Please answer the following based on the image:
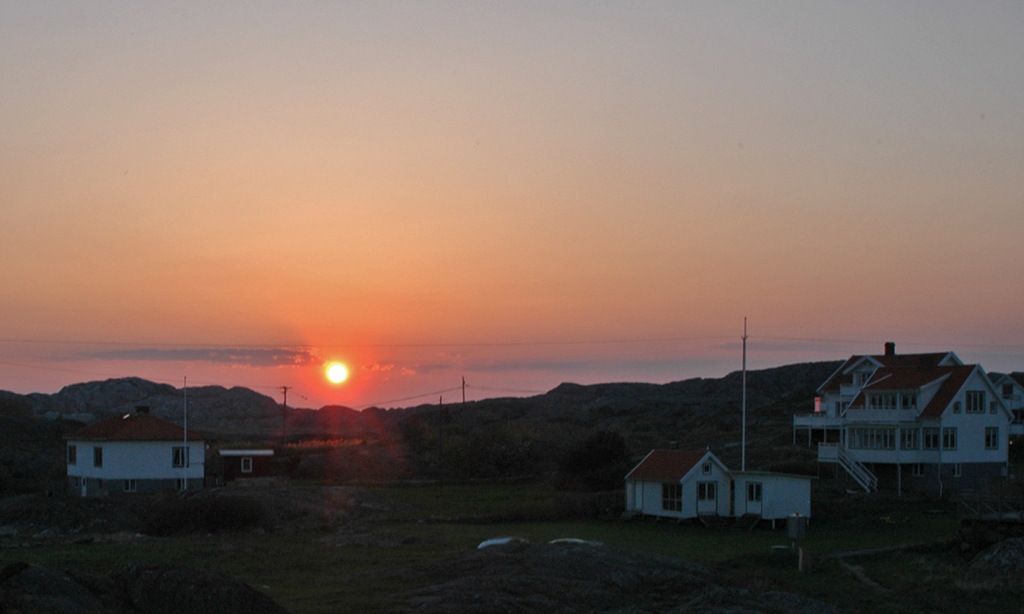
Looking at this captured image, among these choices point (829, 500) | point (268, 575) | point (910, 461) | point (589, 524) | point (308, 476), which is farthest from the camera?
point (308, 476)

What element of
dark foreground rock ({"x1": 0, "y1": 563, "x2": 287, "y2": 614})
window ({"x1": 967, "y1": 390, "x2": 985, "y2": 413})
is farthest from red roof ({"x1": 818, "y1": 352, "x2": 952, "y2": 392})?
dark foreground rock ({"x1": 0, "y1": 563, "x2": 287, "y2": 614})

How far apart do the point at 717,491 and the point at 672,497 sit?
250 cm

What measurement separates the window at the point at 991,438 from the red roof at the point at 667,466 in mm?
22834

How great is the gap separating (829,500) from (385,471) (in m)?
39.4

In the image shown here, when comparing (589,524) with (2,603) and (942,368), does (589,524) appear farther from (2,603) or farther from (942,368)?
(2,603)

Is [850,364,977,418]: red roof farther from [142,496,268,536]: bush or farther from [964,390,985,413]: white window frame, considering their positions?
[142,496,268,536]: bush

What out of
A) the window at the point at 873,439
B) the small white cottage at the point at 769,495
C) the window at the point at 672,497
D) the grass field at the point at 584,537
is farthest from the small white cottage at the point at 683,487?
the window at the point at 873,439

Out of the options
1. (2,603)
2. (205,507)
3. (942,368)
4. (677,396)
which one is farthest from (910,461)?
(677,396)

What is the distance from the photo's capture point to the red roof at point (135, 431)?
66.1 m

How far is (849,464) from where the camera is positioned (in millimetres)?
66812

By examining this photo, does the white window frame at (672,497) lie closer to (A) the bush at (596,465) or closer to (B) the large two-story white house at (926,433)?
(A) the bush at (596,465)

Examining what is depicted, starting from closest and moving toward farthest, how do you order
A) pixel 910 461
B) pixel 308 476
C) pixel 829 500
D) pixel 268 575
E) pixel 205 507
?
pixel 268 575 < pixel 205 507 < pixel 829 500 < pixel 910 461 < pixel 308 476

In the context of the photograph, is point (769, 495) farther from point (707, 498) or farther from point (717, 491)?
point (707, 498)

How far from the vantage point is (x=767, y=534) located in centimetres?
5122
